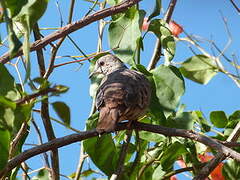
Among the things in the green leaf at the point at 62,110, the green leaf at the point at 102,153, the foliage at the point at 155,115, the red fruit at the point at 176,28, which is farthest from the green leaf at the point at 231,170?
the green leaf at the point at 62,110

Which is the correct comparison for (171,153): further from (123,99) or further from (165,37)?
(165,37)

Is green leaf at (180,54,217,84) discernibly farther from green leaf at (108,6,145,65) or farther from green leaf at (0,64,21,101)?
green leaf at (0,64,21,101)

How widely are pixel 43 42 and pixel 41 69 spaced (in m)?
0.65

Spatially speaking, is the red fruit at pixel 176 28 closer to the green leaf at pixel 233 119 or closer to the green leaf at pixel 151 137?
the green leaf at pixel 233 119

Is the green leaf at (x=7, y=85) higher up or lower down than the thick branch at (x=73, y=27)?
lower down

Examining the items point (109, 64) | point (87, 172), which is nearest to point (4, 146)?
point (87, 172)

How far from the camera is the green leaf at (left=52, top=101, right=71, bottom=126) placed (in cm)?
170

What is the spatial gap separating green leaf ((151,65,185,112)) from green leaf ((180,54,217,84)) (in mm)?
263

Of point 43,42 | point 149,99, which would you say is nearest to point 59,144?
point 43,42

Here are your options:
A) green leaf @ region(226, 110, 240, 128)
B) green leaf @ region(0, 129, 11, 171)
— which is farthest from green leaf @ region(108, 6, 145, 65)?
green leaf @ region(0, 129, 11, 171)

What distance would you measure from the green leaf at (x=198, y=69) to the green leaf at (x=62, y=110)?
1761 mm

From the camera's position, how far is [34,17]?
2.26 meters

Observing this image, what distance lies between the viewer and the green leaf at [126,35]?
3.16 meters

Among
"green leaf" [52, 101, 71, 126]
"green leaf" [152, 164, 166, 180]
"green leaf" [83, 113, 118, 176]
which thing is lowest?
"green leaf" [152, 164, 166, 180]
